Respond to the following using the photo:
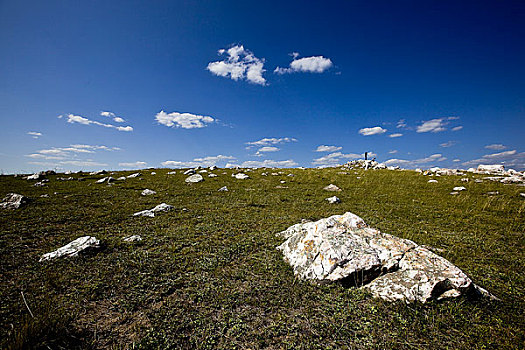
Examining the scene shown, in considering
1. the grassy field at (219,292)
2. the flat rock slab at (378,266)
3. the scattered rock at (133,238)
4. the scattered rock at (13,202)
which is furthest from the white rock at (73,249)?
the scattered rock at (13,202)

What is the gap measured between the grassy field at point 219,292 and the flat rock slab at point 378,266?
0.99ft

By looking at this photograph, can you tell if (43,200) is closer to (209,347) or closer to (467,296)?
(209,347)

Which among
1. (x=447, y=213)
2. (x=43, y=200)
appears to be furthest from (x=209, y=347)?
(x=43, y=200)

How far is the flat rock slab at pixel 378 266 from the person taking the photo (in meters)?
4.86

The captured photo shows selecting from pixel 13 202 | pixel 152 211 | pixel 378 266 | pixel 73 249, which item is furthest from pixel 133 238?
pixel 13 202

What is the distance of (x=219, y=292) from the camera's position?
5.57 metres

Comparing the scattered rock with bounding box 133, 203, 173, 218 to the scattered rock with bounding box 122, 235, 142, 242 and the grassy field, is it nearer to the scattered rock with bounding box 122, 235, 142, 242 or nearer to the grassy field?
the grassy field

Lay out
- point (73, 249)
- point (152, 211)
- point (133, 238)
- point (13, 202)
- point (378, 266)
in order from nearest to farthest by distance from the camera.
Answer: point (378, 266) → point (73, 249) → point (133, 238) → point (152, 211) → point (13, 202)

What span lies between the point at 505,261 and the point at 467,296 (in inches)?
187

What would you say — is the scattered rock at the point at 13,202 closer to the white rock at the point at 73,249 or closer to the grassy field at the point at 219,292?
the grassy field at the point at 219,292

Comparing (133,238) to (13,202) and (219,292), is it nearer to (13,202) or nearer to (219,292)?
(219,292)

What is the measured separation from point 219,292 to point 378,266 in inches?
174

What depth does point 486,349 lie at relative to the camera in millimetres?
3887

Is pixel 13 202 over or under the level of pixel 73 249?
over
